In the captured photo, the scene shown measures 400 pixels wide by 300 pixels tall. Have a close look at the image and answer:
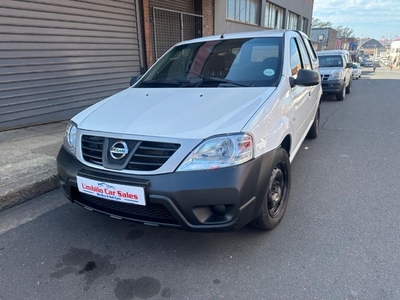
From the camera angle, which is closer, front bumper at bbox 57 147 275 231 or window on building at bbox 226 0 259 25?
front bumper at bbox 57 147 275 231

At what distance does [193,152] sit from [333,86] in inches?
374

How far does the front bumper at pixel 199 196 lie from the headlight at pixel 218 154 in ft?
0.13

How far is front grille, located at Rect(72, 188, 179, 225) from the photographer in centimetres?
206

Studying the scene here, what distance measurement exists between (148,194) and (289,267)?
1197 millimetres

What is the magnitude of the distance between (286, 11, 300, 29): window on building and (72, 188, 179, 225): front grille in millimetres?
20430

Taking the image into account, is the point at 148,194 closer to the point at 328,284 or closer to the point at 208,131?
the point at 208,131

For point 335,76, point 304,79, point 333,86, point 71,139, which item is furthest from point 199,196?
point 333,86

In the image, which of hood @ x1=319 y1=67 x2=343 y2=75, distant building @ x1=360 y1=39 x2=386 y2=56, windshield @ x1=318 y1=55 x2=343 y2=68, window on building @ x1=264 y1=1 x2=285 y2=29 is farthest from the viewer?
distant building @ x1=360 y1=39 x2=386 y2=56

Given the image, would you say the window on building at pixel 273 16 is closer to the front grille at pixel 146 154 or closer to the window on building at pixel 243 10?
the window on building at pixel 243 10

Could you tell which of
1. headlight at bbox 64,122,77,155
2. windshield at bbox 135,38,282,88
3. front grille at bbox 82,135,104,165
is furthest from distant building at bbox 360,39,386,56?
front grille at bbox 82,135,104,165

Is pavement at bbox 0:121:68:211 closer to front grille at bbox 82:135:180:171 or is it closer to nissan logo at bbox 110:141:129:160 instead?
front grille at bbox 82:135:180:171

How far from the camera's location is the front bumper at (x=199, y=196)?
6.29 feet

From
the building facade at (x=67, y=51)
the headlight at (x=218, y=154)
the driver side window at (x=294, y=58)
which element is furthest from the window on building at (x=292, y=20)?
the headlight at (x=218, y=154)

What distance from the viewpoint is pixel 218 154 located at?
1.98 meters
